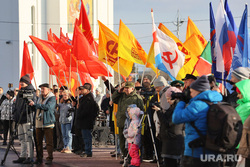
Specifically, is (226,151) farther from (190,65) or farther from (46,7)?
(46,7)

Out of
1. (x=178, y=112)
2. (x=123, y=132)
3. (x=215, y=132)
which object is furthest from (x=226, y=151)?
(x=123, y=132)

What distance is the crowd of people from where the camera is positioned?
6492 millimetres

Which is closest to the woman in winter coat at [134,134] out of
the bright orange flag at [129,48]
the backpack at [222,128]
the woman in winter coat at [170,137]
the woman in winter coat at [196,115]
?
the woman in winter coat at [170,137]

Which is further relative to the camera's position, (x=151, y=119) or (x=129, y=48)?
(x=129, y=48)

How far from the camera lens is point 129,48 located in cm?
1323

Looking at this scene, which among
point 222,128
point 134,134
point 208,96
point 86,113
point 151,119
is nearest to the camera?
point 222,128

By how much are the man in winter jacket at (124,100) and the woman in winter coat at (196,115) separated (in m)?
4.94

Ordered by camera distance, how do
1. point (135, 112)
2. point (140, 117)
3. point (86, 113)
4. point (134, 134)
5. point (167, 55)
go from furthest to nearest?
point (86, 113), point (167, 55), point (140, 117), point (135, 112), point (134, 134)

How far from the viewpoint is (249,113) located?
700cm

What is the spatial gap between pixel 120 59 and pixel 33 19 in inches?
964

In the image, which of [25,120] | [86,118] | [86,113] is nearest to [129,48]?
[86,113]

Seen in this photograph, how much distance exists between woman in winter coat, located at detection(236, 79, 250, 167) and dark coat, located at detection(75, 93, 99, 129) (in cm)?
705

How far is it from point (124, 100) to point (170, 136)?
3.62m
